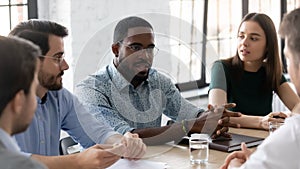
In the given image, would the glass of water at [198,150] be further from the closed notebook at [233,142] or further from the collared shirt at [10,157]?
the collared shirt at [10,157]

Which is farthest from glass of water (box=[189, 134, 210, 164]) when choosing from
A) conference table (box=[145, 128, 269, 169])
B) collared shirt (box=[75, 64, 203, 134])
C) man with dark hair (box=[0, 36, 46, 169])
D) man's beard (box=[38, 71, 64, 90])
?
man with dark hair (box=[0, 36, 46, 169])

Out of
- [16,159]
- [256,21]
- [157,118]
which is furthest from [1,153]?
[256,21]

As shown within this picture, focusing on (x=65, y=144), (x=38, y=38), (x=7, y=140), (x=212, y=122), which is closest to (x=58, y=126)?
(x=65, y=144)

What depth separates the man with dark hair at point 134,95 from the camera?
2342 mm

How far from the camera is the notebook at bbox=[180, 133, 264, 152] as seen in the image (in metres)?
2.21

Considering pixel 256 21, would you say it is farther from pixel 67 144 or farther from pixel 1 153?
pixel 1 153

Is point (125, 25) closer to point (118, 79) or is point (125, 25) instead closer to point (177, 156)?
point (118, 79)

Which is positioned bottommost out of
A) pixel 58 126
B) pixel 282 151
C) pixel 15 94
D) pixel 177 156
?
pixel 177 156

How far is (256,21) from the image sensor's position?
3084 mm

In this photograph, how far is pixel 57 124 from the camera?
2133mm

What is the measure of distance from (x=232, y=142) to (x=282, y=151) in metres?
0.94

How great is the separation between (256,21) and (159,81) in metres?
0.81

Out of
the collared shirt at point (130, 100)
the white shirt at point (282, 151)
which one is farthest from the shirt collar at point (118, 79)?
the white shirt at point (282, 151)

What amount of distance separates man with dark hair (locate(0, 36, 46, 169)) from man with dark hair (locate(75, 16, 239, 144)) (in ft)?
3.60
